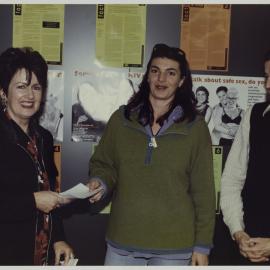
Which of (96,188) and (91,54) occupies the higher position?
(91,54)

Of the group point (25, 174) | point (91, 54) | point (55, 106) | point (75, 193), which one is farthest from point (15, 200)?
point (91, 54)

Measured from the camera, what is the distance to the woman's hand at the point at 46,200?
162cm

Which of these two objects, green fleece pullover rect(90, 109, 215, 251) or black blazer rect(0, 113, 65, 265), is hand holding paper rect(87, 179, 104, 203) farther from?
black blazer rect(0, 113, 65, 265)

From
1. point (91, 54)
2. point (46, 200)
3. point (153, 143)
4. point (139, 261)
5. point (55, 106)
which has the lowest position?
point (139, 261)

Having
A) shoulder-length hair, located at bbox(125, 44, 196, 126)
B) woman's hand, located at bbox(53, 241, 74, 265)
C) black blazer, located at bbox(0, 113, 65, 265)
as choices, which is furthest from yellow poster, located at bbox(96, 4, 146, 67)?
woman's hand, located at bbox(53, 241, 74, 265)

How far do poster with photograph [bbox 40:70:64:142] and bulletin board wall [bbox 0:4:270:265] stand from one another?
0.02m

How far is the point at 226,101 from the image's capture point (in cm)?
233

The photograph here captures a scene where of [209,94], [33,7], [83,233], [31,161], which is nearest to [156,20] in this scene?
[209,94]

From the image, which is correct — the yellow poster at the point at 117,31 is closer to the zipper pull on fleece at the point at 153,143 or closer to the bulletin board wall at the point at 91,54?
the bulletin board wall at the point at 91,54

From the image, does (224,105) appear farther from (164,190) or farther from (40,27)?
(40,27)

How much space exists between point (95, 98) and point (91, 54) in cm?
23

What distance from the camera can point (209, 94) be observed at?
2.32 metres

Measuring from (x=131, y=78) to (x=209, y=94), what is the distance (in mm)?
442

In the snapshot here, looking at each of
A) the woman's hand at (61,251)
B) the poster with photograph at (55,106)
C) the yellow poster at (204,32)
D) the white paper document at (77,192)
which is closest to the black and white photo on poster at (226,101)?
the yellow poster at (204,32)
